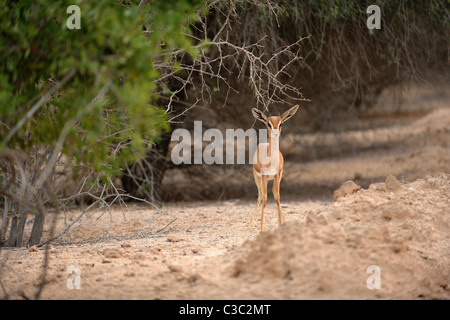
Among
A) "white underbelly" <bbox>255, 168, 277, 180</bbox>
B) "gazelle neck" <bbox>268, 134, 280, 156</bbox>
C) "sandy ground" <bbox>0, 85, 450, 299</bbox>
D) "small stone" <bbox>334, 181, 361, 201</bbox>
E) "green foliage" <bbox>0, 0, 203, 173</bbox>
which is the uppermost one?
"green foliage" <bbox>0, 0, 203, 173</bbox>

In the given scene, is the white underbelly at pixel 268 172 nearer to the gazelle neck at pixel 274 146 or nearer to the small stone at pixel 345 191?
the gazelle neck at pixel 274 146

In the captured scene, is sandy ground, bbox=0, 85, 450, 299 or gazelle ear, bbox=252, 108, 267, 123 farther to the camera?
gazelle ear, bbox=252, 108, 267, 123

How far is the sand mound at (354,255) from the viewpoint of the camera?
376cm

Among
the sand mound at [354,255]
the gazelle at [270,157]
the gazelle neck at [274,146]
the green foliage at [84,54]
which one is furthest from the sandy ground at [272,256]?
the green foliage at [84,54]

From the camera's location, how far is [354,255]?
406 centimetres

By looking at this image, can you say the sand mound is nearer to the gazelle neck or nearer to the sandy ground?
the sandy ground

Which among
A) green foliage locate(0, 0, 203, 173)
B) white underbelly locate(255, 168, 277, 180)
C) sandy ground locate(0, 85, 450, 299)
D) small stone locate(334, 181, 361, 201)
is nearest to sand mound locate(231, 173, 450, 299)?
sandy ground locate(0, 85, 450, 299)

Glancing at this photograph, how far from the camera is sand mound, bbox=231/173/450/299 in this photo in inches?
148

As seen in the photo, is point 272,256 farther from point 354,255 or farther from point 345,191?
point 345,191

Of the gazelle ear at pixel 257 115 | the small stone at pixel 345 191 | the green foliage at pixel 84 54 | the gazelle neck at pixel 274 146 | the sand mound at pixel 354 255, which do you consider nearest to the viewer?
the green foliage at pixel 84 54

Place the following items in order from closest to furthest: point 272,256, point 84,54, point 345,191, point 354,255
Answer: point 84,54, point 272,256, point 354,255, point 345,191

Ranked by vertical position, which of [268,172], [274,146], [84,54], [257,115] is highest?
[257,115]

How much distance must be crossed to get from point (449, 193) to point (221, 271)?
3646mm

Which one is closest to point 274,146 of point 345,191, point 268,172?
point 268,172
